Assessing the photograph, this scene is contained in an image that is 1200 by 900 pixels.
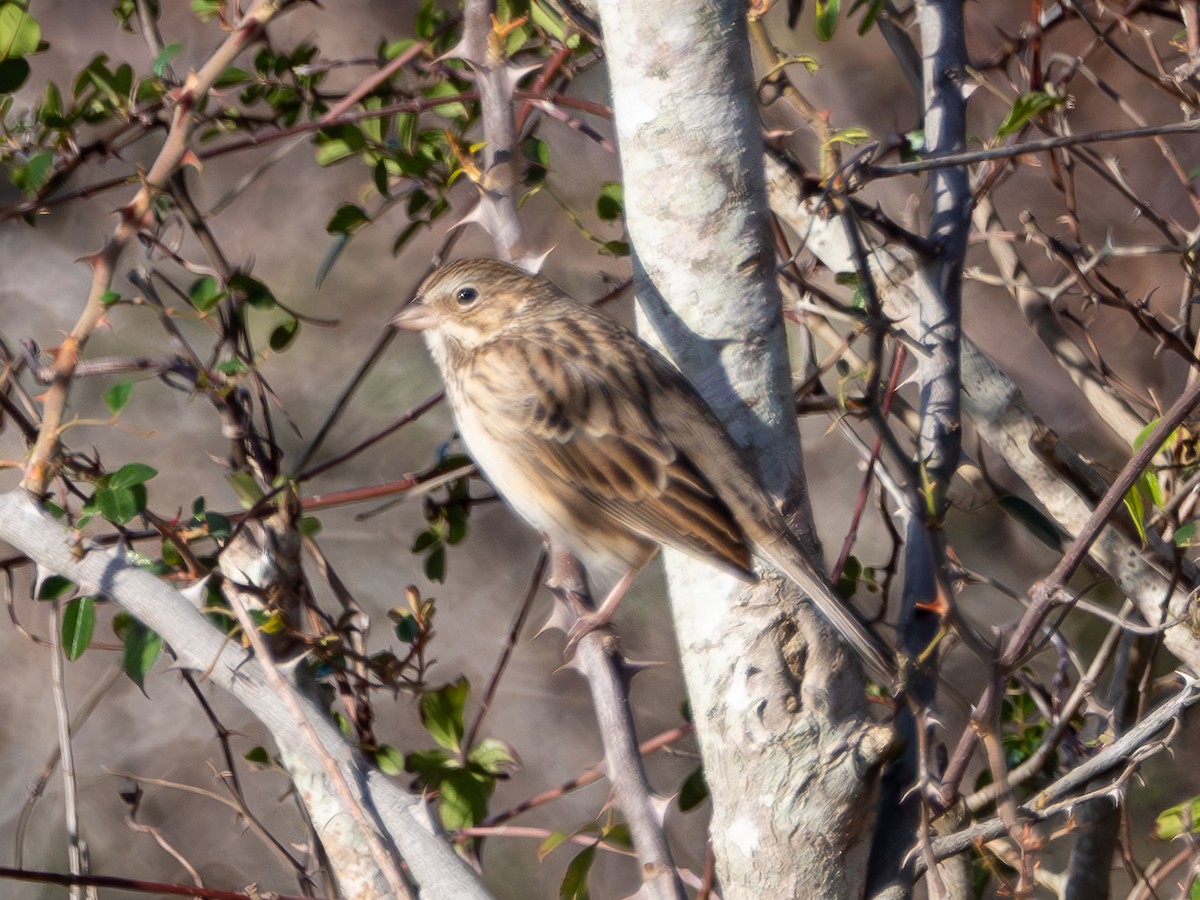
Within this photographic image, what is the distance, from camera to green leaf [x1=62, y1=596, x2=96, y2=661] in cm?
244

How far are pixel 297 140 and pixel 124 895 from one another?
409cm

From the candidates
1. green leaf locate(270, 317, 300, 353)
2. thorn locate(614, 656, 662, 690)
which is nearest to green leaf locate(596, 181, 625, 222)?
green leaf locate(270, 317, 300, 353)

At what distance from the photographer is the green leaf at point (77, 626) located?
2.44 metres

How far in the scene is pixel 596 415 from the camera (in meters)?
3.46

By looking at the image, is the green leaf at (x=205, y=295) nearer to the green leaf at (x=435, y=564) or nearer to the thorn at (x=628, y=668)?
the green leaf at (x=435, y=564)

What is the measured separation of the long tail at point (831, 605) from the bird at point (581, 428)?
5cm

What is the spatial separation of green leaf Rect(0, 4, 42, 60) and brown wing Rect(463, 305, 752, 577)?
1369mm

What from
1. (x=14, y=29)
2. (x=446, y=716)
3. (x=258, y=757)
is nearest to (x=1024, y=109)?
(x=446, y=716)

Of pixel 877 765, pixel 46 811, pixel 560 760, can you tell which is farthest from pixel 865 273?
pixel 46 811

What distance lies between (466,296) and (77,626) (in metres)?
1.61

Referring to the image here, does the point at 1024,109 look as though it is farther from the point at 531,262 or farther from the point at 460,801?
the point at 460,801

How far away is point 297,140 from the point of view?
11.2 ft

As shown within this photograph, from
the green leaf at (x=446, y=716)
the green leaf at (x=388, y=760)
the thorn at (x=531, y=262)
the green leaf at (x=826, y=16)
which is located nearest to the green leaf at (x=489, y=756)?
the green leaf at (x=446, y=716)

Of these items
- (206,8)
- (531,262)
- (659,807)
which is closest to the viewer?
(659,807)
